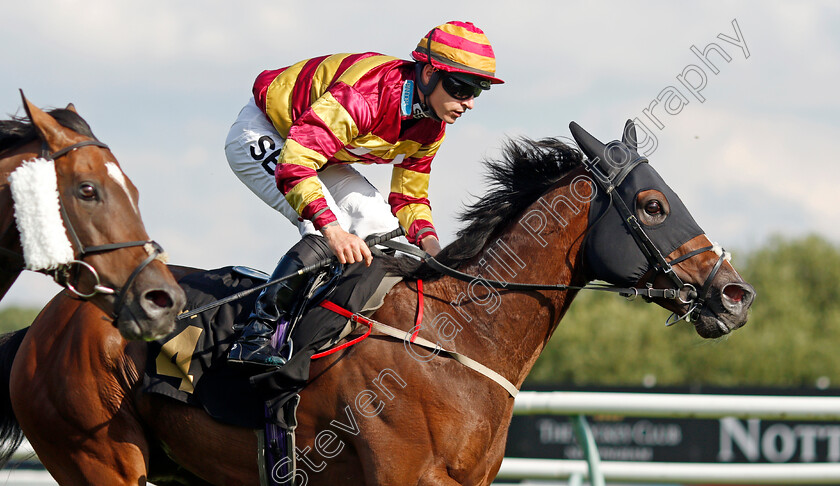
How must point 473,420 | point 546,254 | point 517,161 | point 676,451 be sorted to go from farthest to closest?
1. point 676,451
2. point 517,161
3. point 546,254
4. point 473,420

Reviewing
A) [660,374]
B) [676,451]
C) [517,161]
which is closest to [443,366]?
[517,161]

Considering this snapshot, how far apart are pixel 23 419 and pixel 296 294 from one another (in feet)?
4.47

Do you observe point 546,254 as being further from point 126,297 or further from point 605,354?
point 605,354

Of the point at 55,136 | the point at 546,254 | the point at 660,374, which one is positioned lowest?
the point at 55,136

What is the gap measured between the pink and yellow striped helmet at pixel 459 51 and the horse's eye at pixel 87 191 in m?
1.55

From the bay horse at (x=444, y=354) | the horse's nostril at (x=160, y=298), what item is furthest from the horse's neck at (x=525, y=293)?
the horse's nostril at (x=160, y=298)

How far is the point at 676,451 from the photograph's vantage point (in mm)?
8719

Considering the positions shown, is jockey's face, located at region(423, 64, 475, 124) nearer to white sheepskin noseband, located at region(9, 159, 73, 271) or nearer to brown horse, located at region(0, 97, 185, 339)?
brown horse, located at region(0, 97, 185, 339)

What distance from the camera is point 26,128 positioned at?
2797 mm

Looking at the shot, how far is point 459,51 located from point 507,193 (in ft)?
2.13

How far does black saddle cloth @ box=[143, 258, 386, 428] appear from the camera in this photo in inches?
135

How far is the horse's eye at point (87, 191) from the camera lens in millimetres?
2688

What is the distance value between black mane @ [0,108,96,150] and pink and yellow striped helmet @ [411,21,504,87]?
1459 millimetres

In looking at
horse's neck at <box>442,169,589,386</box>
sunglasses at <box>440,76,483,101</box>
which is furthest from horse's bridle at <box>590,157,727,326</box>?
sunglasses at <box>440,76,483,101</box>
